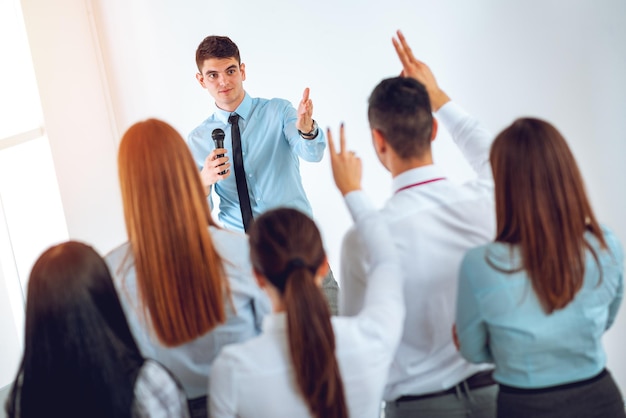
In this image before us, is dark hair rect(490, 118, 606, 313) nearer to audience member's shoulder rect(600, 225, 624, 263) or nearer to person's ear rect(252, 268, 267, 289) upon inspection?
audience member's shoulder rect(600, 225, 624, 263)

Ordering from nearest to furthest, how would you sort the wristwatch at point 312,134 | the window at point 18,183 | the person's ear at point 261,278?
1. the person's ear at point 261,278
2. the wristwatch at point 312,134
3. the window at point 18,183

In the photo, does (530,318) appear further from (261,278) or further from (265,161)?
(265,161)

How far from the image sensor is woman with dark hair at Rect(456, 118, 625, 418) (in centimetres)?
153

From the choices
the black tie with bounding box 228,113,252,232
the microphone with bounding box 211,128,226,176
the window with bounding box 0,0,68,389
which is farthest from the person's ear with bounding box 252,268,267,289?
the window with bounding box 0,0,68,389

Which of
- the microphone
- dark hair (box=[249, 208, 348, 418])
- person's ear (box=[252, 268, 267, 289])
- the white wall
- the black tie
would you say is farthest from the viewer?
the black tie

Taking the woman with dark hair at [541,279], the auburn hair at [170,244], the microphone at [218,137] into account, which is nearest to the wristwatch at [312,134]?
the microphone at [218,137]

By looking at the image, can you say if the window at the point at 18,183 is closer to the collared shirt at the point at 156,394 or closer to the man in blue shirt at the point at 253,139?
the man in blue shirt at the point at 253,139

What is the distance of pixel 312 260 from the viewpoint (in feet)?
4.82

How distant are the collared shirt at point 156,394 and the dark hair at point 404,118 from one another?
2.47ft

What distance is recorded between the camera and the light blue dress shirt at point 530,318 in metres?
1.54

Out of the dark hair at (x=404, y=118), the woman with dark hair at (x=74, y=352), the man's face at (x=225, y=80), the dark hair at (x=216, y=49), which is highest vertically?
the dark hair at (x=216, y=49)

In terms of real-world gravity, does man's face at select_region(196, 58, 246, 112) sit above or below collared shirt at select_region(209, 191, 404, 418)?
above

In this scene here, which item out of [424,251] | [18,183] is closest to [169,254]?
[424,251]

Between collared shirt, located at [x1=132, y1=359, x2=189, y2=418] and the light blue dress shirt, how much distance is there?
0.64m
